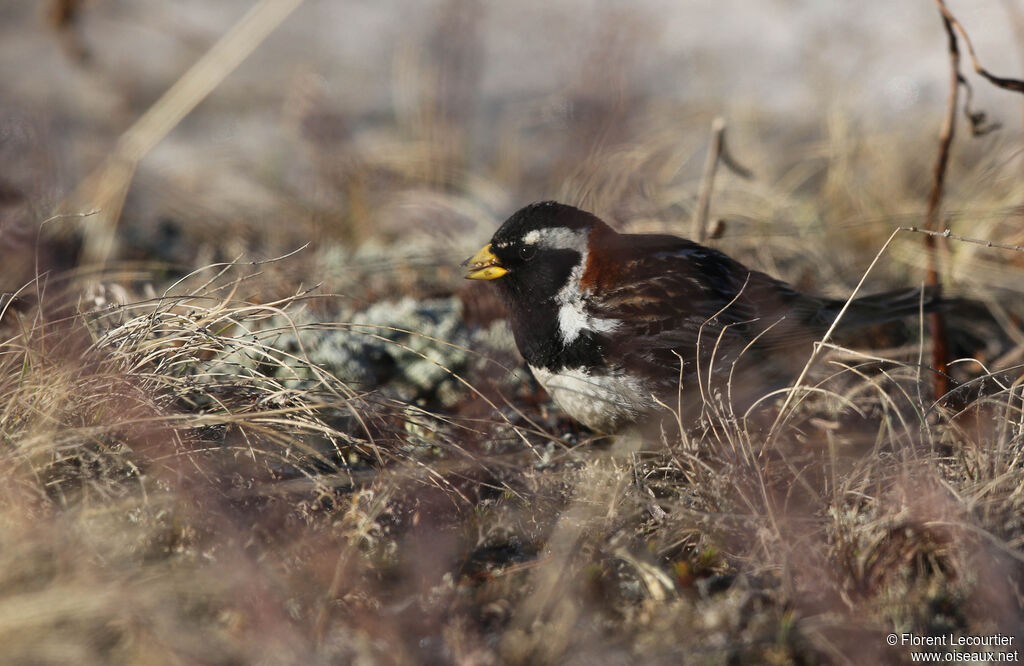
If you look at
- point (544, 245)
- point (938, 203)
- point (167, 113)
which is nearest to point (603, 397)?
point (544, 245)

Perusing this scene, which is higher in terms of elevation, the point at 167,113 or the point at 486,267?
the point at 167,113

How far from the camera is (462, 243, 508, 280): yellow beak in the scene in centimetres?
341

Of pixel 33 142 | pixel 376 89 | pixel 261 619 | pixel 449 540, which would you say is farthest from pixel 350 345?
pixel 376 89

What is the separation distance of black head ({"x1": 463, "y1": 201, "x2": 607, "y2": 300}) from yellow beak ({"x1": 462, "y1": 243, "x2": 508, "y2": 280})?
0.02 m

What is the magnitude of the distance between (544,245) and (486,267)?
0.87ft

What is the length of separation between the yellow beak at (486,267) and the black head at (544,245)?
23 millimetres

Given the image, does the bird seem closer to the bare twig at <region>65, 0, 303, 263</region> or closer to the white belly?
the white belly

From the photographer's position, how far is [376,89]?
745 cm

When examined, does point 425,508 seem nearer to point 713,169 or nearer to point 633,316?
point 633,316

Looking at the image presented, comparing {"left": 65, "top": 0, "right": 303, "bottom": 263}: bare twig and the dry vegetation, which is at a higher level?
{"left": 65, "top": 0, "right": 303, "bottom": 263}: bare twig

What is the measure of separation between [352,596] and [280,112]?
5.38 meters

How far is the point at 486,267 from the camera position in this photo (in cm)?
345

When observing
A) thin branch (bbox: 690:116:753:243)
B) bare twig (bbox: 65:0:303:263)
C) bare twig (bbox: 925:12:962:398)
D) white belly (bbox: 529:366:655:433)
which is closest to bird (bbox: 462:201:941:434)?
white belly (bbox: 529:366:655:433)

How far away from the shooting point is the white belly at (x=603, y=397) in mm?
3100
